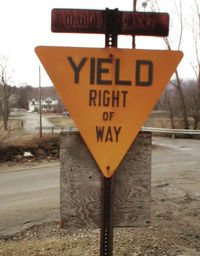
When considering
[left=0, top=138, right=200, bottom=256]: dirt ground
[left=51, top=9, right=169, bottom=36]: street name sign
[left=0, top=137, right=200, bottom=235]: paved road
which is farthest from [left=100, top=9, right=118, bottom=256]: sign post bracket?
[left=0, top=137, right=200, bottom=235]: paved road

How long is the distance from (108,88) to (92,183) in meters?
0.64

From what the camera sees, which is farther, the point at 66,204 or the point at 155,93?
the point at 66,204

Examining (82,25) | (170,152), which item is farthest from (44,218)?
(170,152)

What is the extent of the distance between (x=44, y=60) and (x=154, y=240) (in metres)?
3.03

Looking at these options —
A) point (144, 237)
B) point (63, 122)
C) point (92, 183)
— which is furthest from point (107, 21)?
point (63, 122)

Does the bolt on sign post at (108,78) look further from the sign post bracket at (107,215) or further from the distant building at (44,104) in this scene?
the distant building at (44,104)

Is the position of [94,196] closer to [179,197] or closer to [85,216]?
[85,216]

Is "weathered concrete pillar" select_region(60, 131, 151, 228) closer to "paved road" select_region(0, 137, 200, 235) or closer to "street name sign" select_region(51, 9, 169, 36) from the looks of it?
"street name sign" select_region(51, 9, 169, 36)

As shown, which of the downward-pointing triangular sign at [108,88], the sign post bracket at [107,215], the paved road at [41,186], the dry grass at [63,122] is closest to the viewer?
the downward-pointing triangular sign at [108,88]

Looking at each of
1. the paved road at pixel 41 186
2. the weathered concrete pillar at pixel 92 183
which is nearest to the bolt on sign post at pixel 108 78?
the weathered concrete pillar at pixel 92 183

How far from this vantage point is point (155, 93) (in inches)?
64.5

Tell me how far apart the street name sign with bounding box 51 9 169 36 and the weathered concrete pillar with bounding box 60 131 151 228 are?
672mm

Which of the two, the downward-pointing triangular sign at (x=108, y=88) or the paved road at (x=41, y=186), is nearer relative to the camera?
the downward-pointing triangular sign at (x=108, y=88)

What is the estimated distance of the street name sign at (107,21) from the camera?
1644 mm
